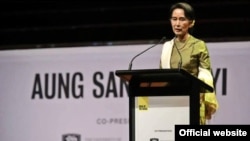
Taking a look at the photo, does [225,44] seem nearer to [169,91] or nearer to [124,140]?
[124,140]

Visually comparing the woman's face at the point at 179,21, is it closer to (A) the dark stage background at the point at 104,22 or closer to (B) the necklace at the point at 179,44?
(B) the necklace at the point at 179,44

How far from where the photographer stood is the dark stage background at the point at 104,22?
4.06 m

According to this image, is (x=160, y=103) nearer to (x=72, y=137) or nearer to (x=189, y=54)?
(x=189, y=54)

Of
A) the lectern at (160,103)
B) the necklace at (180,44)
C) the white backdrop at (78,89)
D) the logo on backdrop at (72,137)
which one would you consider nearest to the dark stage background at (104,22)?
the white backdrop at (78,89)

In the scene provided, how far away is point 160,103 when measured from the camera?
2.36 meters

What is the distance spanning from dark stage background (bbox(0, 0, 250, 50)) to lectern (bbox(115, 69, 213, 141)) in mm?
1653

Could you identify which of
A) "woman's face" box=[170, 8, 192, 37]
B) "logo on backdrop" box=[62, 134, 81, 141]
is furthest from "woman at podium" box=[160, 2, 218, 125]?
"logo on backdrop" box=[62, 134, 81, 141]

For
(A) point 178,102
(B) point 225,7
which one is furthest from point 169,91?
(B) point 225,7

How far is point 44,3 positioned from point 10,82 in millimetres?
721

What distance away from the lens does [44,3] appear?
4477 mm

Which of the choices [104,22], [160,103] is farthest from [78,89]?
[160,103]

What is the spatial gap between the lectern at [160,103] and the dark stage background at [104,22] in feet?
5.42

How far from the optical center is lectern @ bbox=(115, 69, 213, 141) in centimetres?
230

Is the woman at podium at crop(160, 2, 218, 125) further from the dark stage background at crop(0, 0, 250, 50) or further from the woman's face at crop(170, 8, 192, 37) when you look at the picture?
the dark stage background at crop(0, 0, 250, 50)
